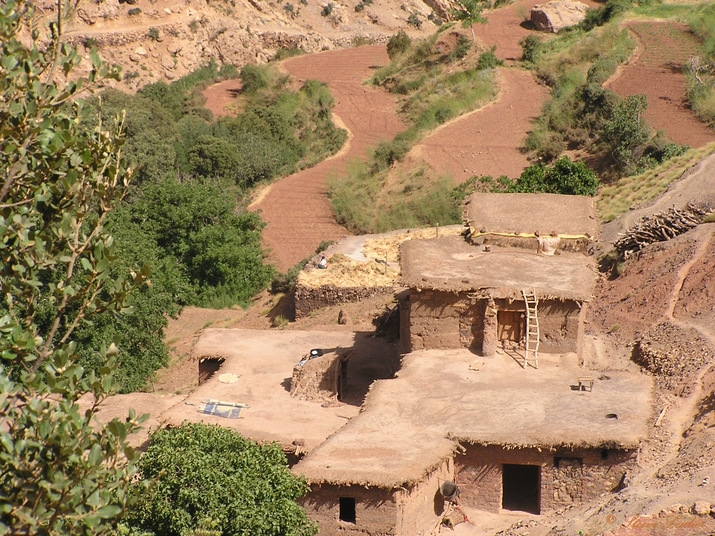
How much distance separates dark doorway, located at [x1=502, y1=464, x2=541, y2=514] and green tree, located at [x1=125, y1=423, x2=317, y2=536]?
13.0ft

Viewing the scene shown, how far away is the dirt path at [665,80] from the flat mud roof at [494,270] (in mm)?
21378

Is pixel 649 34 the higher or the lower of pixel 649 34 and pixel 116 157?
the lower

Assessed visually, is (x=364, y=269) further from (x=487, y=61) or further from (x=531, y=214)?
(x=487, y=61)

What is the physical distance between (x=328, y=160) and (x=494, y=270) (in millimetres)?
30918

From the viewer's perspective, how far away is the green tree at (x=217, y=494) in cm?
1465

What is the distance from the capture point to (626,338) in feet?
76.1

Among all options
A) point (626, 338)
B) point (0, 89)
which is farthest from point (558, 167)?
point (0, 89)

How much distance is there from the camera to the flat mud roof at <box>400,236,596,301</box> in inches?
793

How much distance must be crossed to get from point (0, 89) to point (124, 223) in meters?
25.8

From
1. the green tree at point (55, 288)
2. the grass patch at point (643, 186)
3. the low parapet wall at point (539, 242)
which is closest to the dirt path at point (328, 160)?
the grass patch at point (643, 186)

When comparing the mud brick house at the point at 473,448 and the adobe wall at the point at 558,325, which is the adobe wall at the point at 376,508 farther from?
the adobe wall at the point at 558,325

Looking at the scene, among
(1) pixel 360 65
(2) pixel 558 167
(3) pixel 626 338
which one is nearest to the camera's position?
(3) pixel 626 338

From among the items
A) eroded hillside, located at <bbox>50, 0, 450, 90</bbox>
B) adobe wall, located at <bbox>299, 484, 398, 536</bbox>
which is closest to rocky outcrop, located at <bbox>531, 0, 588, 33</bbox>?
eroded hillside, located at <bbox>50, 0, 450, 90</bbox>

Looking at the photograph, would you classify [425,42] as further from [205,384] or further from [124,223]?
[205,384]
